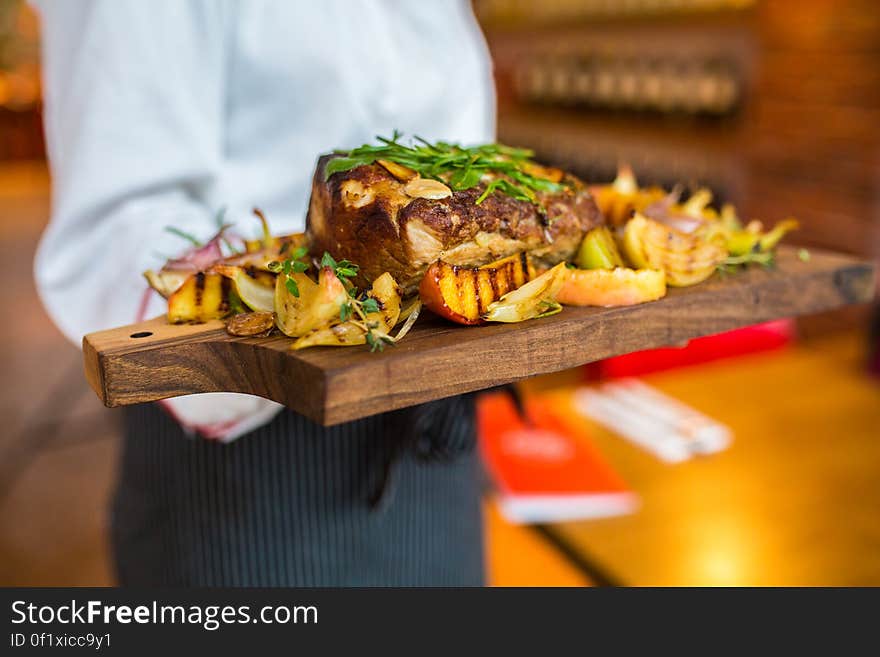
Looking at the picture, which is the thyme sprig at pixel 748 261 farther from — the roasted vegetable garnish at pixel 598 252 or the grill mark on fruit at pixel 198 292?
the grill mark on fruit at pixel 198 292

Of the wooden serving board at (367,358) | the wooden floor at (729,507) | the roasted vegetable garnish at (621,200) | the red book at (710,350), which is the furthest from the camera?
the red book at (710,350)

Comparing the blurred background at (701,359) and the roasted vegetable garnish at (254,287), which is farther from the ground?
the roasted vegetable garnish at (254,287)

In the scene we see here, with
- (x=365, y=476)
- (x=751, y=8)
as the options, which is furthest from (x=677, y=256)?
(x=751, y=8)

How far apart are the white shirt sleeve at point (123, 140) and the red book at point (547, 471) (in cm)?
75

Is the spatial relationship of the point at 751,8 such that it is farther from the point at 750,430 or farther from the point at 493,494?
the point at 493,494

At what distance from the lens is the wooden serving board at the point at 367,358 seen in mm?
616

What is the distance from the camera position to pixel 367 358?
2.03 feet

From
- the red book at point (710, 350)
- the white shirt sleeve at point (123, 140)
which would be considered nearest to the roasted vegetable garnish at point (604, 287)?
the white shirt sleeve at point (123, 140)

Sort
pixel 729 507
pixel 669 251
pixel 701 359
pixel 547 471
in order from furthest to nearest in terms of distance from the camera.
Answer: pixel 701 359, pixel 547 471, pixel 729 507, pixel 669 251

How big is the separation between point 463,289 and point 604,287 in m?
0.15

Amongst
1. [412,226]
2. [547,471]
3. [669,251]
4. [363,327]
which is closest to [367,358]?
[363,327]

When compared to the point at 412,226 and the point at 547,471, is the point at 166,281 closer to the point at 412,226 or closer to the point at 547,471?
the point at 412,226

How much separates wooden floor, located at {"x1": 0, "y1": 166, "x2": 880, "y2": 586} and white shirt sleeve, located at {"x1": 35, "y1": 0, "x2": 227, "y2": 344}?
36.3 inches

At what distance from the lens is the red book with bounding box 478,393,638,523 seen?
68.5 inches
